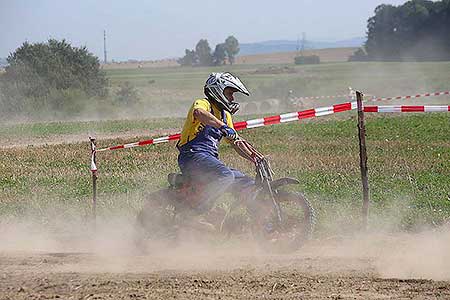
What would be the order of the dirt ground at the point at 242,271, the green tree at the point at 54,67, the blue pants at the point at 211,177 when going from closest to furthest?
the dirt ground at the point at 242,271 → the blue pants at the point at 211,177 → the green tree at the point at 54,67

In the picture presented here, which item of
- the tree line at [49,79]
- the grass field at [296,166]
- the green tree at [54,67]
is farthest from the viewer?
the green tree at [54,67]

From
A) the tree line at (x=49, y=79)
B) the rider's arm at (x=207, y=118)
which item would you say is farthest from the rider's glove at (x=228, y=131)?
the tree line at (x=49, y=79)

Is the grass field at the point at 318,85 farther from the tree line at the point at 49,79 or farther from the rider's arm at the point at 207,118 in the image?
the rider's arm at the point at 207,118

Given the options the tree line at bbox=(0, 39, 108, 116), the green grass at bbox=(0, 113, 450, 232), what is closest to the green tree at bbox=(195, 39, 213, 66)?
the tree line at bbox=(0, 39, 108, 116)

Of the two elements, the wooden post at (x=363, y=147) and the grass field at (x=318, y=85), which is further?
the grass field at (x=318, y=85)

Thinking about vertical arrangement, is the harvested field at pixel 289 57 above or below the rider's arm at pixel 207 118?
above

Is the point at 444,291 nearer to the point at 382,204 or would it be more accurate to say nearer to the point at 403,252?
the point at 403,252

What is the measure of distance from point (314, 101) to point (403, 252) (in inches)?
1709

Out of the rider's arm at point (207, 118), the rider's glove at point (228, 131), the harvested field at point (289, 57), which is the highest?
the harvested field at point (289, 57)

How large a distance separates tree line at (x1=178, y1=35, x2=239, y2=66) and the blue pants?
3925 inches

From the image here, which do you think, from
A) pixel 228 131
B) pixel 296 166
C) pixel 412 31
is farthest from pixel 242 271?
pixel 412 31

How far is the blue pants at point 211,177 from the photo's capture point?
8.62m

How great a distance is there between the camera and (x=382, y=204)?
456 inches

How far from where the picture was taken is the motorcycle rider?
859cm
